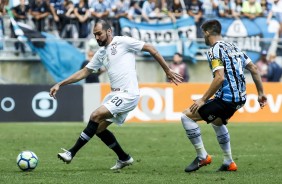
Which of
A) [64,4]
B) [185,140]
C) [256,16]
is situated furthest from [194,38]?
[185,140]

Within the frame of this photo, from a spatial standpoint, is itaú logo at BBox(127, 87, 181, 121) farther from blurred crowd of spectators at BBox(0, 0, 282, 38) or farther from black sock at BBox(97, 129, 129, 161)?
black sock at BBox(97, 129, 129, 161)

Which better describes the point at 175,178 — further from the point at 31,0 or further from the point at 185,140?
the point at 31,0

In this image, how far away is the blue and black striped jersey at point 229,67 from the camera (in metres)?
11.9

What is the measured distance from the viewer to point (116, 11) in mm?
27656

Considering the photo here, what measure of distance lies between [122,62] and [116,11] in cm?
1494

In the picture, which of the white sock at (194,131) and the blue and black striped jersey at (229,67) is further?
the white sock at (194,131)

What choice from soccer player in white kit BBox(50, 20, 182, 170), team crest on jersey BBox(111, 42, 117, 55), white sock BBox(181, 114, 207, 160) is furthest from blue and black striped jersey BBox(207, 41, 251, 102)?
team crest on jersey BBox(111, 42, 117, 55)

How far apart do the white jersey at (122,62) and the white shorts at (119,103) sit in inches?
3.5

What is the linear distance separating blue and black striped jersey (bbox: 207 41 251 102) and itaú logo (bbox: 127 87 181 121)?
12328 mm

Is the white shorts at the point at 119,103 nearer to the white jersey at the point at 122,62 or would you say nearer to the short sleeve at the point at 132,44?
the white jersey at the point at 122,62

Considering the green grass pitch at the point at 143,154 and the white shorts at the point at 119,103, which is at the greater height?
the white shorts at the point at 119,103

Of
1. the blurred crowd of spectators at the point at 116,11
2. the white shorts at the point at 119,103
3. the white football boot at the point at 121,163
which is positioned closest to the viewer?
the white shorts at the point at 119,103

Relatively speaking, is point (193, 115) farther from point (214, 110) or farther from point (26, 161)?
point (26, 161)

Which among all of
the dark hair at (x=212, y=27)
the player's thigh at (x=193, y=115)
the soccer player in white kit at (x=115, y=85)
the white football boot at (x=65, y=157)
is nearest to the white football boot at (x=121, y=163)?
the soccer player in white kit at (x=115, y=85)
